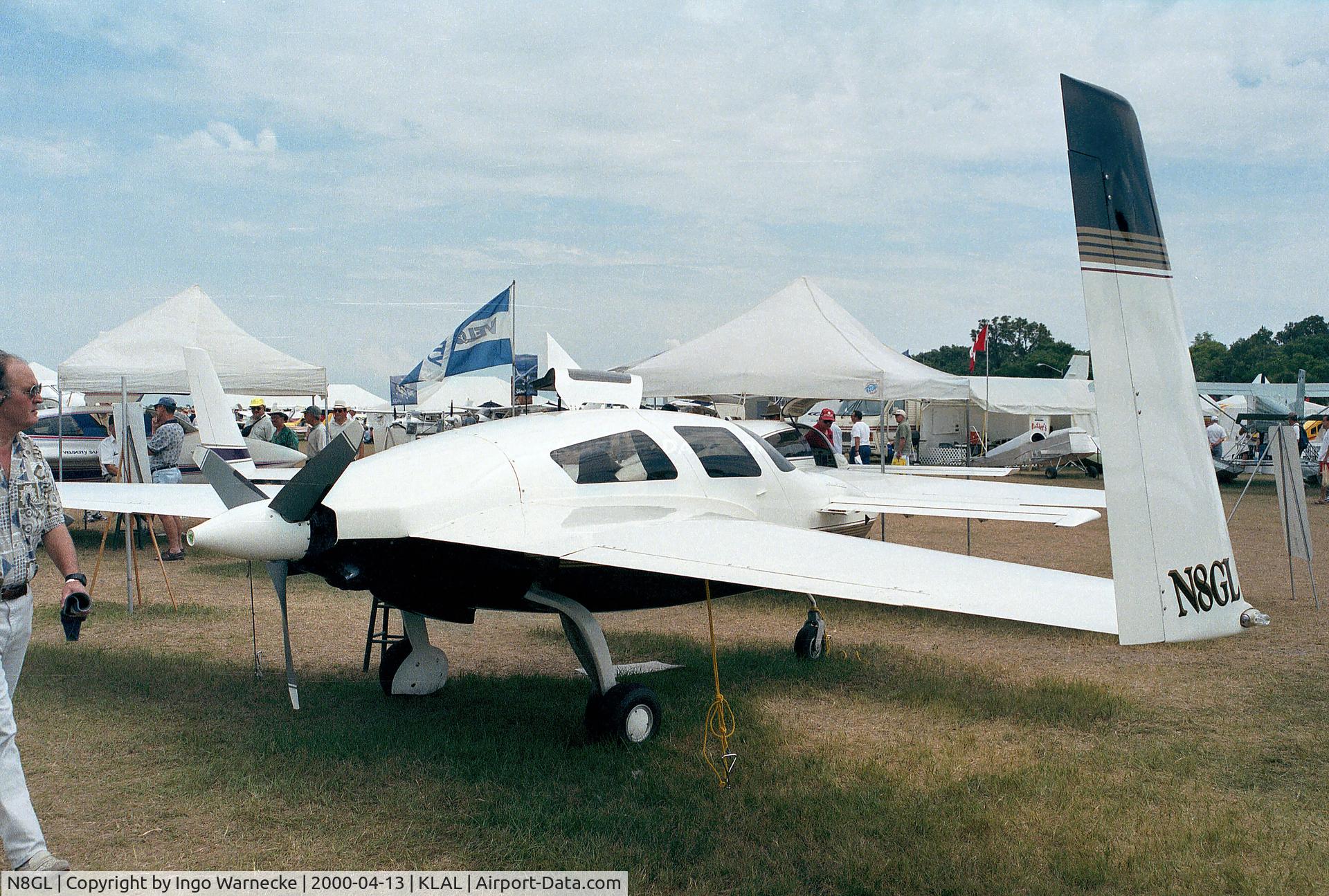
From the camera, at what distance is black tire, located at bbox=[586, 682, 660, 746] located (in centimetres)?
602

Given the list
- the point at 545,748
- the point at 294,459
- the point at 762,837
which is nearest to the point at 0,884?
the point at 545,748

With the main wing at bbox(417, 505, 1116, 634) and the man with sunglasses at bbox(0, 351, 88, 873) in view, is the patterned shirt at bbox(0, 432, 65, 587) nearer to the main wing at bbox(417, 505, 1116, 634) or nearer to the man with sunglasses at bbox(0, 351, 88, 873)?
the man with sunglasses at bbox(0, 351, 88, 873)

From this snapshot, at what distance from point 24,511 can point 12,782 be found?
112 cm

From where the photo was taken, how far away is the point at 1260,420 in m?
30.7

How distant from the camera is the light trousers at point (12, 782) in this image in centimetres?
375

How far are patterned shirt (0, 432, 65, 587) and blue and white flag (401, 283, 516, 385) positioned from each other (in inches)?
363

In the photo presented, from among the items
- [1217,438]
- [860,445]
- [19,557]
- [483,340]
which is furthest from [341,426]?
[1217,438]

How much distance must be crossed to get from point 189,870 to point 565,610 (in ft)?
8.26

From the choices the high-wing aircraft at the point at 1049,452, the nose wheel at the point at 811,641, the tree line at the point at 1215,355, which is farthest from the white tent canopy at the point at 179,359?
the tree line at the point at 1215,355

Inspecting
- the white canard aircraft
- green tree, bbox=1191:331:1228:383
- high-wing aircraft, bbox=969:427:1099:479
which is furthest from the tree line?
the white canard aircraft

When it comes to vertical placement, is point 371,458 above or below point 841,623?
above

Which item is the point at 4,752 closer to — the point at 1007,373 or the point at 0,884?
the point at 0,884

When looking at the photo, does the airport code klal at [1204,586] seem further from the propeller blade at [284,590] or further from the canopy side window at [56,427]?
the canopy side window at [56,427]

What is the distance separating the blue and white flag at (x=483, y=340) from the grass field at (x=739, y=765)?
5.20 m
